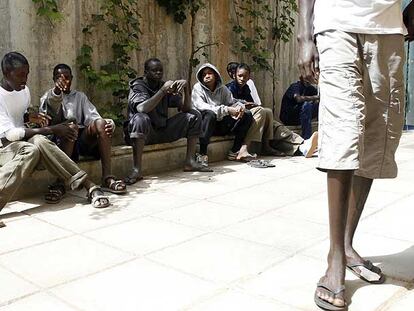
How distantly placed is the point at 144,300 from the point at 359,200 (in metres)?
1.09

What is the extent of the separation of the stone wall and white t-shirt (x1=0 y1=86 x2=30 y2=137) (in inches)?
23.3

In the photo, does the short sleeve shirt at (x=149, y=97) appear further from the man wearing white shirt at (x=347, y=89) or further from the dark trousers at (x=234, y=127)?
the man wearing white shirt at (x=347, y=89)

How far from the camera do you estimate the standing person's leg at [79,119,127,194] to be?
404 centimetres

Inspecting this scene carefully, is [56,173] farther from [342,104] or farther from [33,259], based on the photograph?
[342,104]

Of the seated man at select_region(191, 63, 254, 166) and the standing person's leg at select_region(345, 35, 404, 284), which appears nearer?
the standing person's leg at select_region(345, 35, 404, 284)

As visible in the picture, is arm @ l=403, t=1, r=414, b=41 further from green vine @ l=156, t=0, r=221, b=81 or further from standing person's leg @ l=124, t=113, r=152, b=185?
green vine @ l=156, t=0, r=221, b=81

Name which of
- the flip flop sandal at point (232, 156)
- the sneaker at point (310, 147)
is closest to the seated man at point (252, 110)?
the flip flop sandal at point (232, 156)

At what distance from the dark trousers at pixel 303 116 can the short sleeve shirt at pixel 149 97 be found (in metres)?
2.19

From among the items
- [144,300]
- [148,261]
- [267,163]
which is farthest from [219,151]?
[144,300]

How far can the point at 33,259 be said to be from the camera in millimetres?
2562

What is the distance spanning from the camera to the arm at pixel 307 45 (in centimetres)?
213

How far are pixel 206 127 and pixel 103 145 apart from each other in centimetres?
152

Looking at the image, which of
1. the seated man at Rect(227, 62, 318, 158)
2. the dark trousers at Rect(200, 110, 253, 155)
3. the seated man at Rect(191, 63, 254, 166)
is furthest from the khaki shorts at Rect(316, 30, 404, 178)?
the seated man at Rect(227, 62, 318, 158)

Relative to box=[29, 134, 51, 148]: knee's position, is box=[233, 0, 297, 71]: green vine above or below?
above
